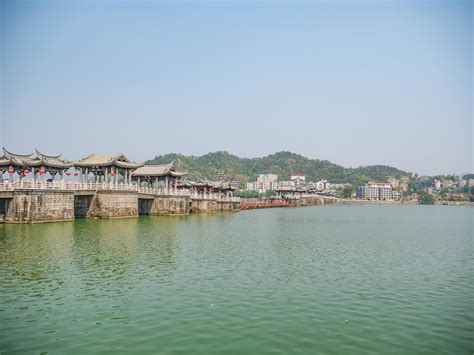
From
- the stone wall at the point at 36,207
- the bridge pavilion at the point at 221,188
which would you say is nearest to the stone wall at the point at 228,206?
the bridge pavilion at the point at 221,188

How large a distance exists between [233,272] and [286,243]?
44.7ft

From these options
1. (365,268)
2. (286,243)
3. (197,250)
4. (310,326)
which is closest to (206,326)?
(310,326)

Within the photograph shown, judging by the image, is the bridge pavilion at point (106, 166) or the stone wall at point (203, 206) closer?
the bridge pavilion at point (106, 166)

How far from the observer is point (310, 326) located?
43.7ft

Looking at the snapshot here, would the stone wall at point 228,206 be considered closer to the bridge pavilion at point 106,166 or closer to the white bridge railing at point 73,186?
the white bridge railing at point 73,186

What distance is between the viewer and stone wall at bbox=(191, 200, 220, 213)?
75.4 meters

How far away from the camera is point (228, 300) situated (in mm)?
15992

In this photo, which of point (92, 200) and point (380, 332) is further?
point (92, 200)

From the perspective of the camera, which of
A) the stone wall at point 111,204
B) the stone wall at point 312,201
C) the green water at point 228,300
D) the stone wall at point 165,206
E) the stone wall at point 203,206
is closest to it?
the green water at point 228,300

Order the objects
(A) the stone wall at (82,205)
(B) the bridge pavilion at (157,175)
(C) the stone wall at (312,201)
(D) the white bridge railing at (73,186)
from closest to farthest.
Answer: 1. (D) the white bridge railing at (73,186)
2. (A) the stone wall at (82,205)
3. (B) the bridge pavilion at (157,175)
4. (C) the stone wall at (312,201)

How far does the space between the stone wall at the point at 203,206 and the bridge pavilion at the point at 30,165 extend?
30.0 meters

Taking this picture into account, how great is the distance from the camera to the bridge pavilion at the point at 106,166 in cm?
5256

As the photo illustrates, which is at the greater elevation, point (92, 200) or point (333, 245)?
point (92, 200)

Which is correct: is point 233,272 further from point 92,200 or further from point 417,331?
point 92,200
